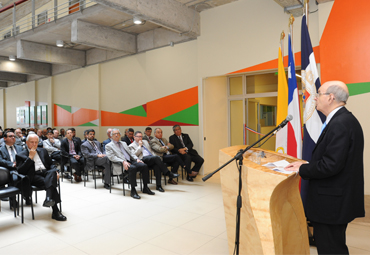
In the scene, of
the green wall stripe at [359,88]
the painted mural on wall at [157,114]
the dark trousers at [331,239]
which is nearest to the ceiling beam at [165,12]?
the painted mural on wall at [157,114]

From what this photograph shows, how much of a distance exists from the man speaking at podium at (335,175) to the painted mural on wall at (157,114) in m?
5.22

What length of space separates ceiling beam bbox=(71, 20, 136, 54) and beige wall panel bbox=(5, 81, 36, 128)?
22.0 feet

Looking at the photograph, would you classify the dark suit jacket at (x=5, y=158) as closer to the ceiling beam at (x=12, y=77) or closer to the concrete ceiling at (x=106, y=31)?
the concrete ceiling at (x=106, y=31)

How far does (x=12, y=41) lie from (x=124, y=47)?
3.61 m

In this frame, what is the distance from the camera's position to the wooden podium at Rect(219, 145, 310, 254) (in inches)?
74.4

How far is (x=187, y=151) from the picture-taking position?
662 centimetres

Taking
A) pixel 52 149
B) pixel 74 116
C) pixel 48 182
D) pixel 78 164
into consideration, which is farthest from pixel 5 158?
pixel 74 116

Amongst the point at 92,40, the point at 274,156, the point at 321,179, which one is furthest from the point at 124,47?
the point at 321,179

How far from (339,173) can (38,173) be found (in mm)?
4022

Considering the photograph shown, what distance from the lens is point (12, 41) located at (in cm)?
865

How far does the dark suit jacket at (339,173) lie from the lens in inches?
72.2

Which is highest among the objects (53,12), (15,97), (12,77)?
(53,12)

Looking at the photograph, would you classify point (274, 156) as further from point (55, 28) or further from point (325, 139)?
point (55, 28)

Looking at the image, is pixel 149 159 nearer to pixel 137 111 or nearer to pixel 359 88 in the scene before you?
pixel 137 111
